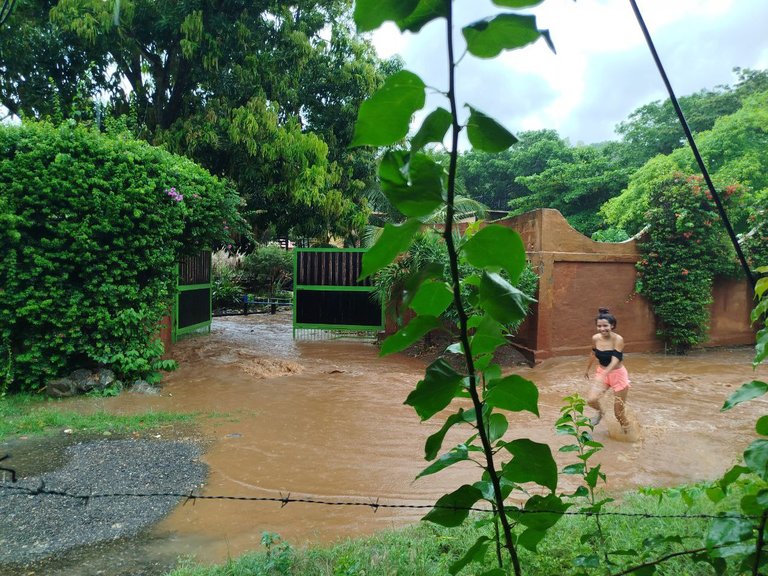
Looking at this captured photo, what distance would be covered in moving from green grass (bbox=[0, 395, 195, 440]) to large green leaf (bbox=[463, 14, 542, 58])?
6.09 metres

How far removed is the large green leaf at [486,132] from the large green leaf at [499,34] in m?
0.09

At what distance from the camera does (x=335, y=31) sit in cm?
1455

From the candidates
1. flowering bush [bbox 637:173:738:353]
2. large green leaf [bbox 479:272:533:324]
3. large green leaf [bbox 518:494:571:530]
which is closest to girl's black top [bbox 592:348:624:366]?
flowering bush [bbox 637:173:738:353]

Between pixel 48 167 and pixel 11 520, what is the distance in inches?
181

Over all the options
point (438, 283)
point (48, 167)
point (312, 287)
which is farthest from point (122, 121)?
point (438, 283)

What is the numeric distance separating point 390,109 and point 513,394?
0.55 m

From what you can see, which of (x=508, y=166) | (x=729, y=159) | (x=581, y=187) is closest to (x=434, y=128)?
(x=729, y=159)

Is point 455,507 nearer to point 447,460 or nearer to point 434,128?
point 447,460

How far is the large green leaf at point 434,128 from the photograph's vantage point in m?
0.79

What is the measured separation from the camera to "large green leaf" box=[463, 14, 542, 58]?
74 cm

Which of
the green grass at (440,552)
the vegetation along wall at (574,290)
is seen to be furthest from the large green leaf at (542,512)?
the vegetation along wall at (574,290)

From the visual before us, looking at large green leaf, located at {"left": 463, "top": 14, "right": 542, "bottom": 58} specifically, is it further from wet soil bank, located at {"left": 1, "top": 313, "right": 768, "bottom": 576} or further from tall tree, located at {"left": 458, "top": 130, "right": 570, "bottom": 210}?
tall tree, located at {"left": 458, "top": 130, "right": 570, "bottom": 210}

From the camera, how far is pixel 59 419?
588cm

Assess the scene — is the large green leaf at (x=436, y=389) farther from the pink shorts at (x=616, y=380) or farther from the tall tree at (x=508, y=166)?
the tall tree at (x=508, y=166)
